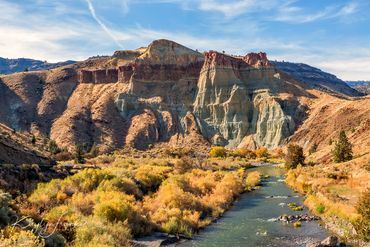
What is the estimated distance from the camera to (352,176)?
1934 inches

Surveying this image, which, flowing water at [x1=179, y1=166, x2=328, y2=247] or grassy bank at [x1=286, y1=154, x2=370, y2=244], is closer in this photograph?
flowing water at [x1=179, y1=166, x2=328, y2=247]

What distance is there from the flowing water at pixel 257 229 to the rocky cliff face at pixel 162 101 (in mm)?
77132

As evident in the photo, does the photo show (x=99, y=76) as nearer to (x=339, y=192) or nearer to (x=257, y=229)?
(x=339, y=192)

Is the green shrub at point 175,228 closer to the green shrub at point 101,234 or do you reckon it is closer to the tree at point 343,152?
the green shrub at point 101,234

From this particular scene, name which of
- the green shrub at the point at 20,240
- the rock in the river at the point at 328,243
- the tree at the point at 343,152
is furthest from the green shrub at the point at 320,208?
the tree at the point at 343,152

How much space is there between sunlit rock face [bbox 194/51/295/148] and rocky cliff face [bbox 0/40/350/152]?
304 mm

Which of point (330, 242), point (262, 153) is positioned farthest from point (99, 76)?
point (330, 242)

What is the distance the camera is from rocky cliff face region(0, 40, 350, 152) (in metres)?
125

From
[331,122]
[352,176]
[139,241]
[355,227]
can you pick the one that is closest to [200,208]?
[139,241]

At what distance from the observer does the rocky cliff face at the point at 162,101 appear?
12462 cm

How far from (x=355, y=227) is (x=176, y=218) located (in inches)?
469

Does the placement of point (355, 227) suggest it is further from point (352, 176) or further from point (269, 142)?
point (269, 142)

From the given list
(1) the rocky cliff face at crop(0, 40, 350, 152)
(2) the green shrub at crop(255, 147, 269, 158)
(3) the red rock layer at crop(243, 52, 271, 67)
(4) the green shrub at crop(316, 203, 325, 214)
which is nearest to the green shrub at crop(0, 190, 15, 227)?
(4) the green shrub at crop(316, 203, 325, 214)

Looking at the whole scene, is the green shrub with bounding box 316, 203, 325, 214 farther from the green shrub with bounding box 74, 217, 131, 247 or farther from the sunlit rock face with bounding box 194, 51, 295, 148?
the sunlit rock face with bounding box 194, 51, 295, 148
